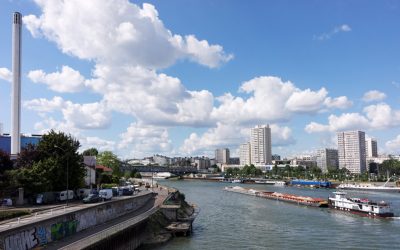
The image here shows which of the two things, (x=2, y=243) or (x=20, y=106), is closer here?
(x=2, y=243)

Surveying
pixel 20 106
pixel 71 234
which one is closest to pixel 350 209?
pixel 71 234

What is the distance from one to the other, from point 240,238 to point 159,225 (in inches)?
486

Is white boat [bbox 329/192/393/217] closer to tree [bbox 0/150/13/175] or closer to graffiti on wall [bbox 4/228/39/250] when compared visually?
tree [bbox 0/150/13/175]

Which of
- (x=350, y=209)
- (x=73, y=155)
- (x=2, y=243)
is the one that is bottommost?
(x=350, y=209)

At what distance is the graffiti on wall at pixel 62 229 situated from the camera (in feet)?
133

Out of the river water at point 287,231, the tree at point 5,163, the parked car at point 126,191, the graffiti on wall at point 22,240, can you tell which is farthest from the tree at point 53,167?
the graffiti on wall at point 22,240

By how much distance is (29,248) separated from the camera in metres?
35.7

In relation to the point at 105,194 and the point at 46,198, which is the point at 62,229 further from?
the point at 105,194

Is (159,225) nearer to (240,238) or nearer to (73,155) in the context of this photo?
(240,238)

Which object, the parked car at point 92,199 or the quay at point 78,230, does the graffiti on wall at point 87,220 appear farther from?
the parked car at point 92,199

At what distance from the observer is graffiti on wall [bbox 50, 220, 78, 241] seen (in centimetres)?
4044

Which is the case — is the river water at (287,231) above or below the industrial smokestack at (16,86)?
below

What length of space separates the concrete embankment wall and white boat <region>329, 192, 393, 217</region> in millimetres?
57639

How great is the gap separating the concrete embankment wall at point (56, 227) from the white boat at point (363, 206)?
57.6 meters
